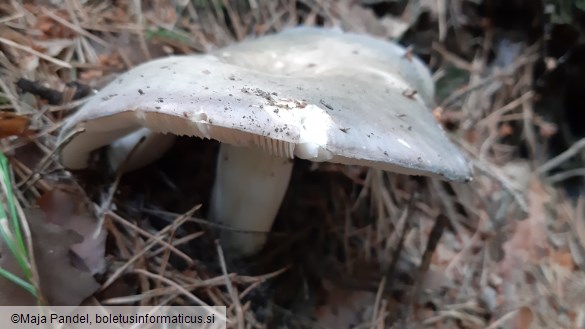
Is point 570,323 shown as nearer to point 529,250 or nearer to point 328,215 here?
point 529,250

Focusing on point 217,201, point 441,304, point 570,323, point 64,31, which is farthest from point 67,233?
point 570,323

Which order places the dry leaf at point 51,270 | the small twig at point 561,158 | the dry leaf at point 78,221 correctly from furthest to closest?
1. the small twig at point 561,158
2. the dry leaf at point 78,221
3. the dry leaf at point 51,270

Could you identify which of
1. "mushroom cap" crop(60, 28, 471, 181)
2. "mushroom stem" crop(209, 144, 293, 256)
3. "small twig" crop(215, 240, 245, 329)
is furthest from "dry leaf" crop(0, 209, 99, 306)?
"mushroom stem" crop(209, 144, 293, 256)

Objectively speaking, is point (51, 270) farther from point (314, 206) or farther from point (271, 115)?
point (314, 206)

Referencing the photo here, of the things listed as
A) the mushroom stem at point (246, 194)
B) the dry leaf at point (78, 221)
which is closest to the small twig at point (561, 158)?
the mushroom stem at point (246, 194)

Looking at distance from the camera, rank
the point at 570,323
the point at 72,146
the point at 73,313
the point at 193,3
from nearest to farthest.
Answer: the point at 73,313 → the point at 72,146 → the point at 570,323 → the point at 193,3

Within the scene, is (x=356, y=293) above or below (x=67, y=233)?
above

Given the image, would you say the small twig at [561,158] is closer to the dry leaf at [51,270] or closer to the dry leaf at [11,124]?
the dry leaf at [51,270]

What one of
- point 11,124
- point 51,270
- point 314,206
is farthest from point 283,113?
point 314,206
